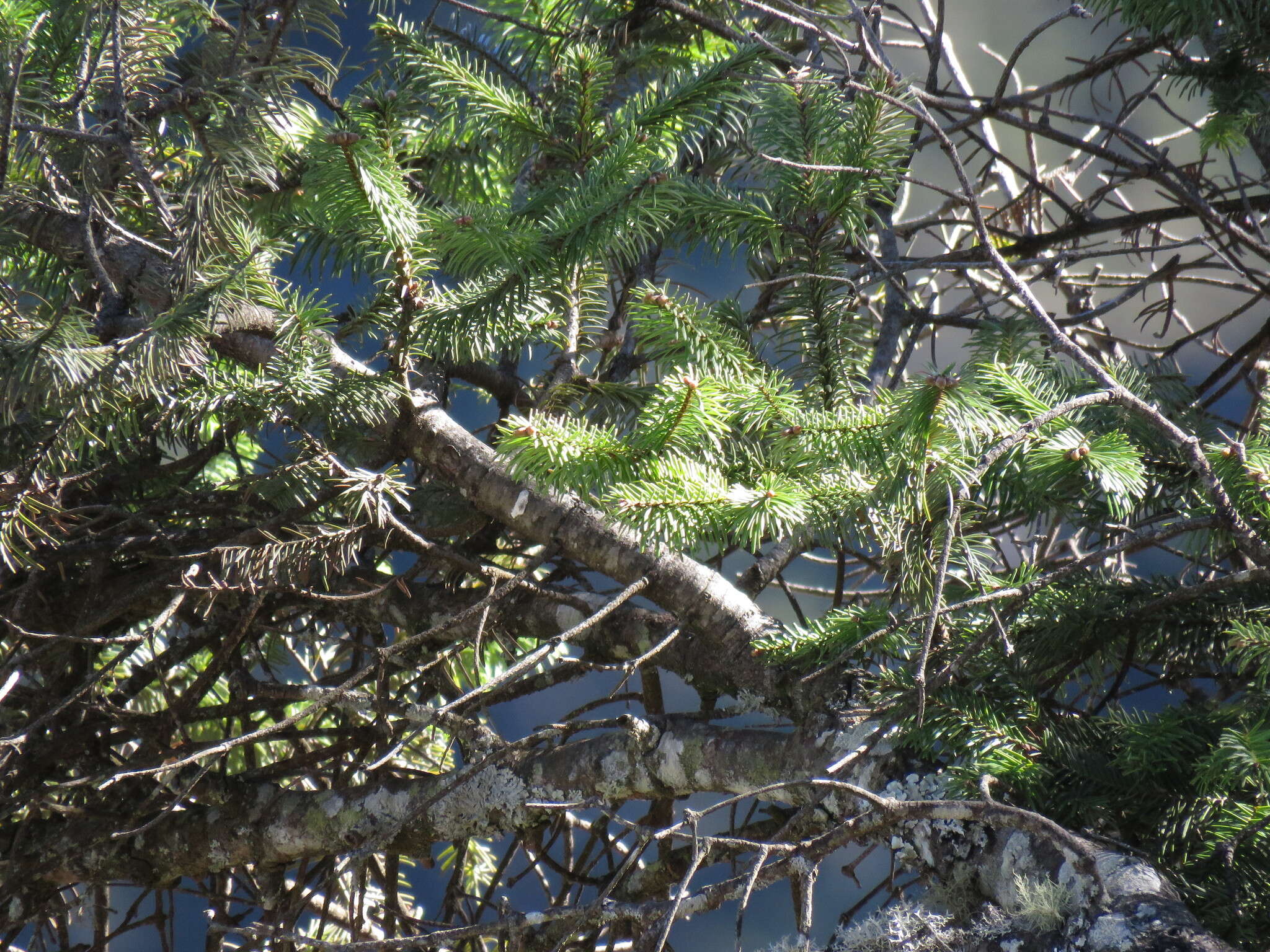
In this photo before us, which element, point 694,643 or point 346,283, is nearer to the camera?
point 694,643

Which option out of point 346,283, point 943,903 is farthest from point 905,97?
point 346,283

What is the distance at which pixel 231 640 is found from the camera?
0.93m

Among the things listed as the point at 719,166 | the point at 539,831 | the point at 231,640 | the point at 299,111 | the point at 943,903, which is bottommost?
the point at 943,903

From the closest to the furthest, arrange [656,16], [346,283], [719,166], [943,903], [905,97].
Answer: [943,903] → [905,97] → [656,16] → [719,166] → [346,283]

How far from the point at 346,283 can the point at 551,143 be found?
3.81 ft

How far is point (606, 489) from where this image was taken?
71 cm

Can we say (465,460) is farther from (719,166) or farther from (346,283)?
(346,283)

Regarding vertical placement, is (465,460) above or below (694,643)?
above

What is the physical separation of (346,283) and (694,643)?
4.49ft

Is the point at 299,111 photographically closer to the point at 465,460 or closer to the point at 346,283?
the point at 465,460

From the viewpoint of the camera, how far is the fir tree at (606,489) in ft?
1.97

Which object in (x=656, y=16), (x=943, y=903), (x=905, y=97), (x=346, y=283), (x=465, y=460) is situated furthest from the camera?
(x=346, y=283)

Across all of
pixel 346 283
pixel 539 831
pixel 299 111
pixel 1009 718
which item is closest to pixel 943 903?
pixel 1009 718

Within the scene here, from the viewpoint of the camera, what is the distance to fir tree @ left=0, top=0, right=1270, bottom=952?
23.7 inches
